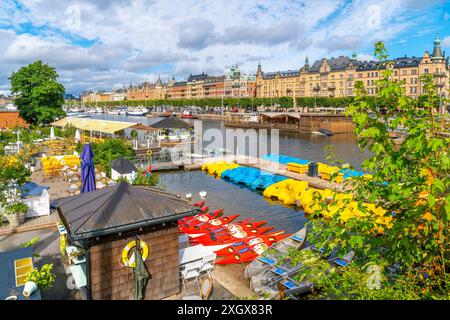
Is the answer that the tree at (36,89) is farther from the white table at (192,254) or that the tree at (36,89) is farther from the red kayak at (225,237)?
the white table at (192,254)

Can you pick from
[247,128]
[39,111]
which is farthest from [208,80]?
[39,111]

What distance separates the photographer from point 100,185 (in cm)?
2142

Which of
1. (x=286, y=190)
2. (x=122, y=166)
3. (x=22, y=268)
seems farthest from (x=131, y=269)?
(x=286, y=190)

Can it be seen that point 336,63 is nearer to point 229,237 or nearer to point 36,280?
point 229,237

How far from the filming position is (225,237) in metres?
14.6

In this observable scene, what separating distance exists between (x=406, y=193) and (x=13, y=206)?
15439 millimetres

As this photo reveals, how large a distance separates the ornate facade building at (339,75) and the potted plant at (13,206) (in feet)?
307

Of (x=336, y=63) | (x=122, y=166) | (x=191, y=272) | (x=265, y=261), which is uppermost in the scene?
(x=336, y=63)

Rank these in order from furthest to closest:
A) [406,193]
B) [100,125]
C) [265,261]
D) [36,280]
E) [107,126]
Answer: [100,125] < [107,126] < [265,261] < [36,280] < [406,193]

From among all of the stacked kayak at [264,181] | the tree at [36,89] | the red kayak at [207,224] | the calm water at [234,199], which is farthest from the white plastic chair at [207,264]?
the tree at [36,89]

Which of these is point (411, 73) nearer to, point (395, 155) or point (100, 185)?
point (100, 185)

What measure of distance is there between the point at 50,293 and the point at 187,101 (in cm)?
15852

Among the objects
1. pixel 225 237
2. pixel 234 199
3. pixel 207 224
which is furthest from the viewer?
pixel 234 199

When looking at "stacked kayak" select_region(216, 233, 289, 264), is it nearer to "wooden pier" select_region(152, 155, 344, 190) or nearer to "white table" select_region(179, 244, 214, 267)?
"white table" select_region(179, 244, 214, 267)
